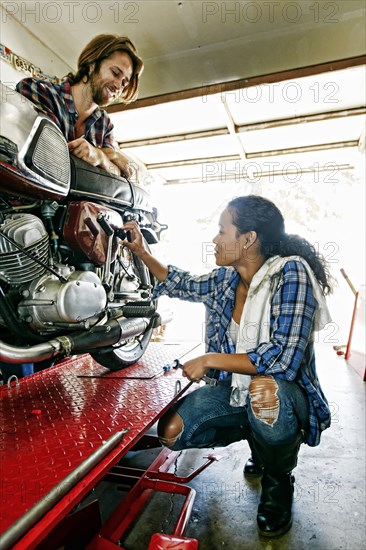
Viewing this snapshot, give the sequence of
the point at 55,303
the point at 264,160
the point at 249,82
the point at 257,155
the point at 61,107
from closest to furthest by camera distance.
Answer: the point at 55,303
the point at 61,107
the point at 249,82
the point at 257,155
the point at 264,160

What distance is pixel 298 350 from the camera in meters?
1.22

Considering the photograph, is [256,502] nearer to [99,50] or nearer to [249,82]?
[99,50]

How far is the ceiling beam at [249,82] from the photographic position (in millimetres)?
2438

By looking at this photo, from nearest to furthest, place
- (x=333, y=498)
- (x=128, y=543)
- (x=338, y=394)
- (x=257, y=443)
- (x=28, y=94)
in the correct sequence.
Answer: (x=128, y=543) < (x=257, y=443) < (x=333, y=498) < (x=28, y=94) < (x=338, y=394)

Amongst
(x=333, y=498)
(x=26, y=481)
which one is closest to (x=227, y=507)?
(x=333, y=498)

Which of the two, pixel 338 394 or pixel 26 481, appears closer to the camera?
pixel 26 481

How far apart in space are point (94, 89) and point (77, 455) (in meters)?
1.84

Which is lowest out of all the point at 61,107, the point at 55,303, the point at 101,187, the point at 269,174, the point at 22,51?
the point at 55,303

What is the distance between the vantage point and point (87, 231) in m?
1.56

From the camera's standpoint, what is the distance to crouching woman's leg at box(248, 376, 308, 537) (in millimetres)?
1230

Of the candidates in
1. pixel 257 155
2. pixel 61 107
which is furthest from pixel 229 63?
pixel 61 107

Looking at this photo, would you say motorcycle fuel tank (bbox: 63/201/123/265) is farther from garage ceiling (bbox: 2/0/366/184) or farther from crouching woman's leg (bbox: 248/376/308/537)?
garage ceiling (bbox: 2/0/366/184)

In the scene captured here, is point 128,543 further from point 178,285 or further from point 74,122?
point 74,122

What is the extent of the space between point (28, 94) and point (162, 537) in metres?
1.88
